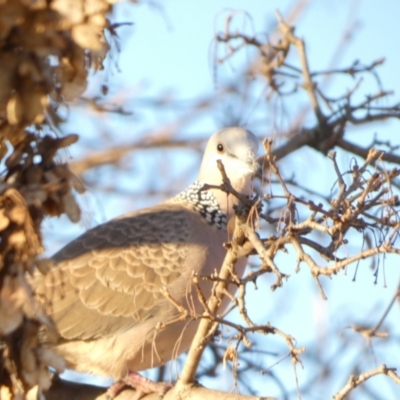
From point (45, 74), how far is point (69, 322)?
2.87m

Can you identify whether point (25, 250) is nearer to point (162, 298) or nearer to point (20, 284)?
point (20, 284)

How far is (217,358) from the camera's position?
16.0 feet

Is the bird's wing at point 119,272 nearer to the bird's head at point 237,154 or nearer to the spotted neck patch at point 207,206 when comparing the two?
the spotted neck patch at point 207,206

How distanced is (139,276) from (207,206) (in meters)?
0.71

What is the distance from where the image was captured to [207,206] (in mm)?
5137

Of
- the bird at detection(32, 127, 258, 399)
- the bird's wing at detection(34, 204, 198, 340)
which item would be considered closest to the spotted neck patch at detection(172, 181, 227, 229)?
the bird at detection(32, 127, 258, 399)

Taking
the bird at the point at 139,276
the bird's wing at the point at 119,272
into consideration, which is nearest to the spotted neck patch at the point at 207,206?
the bird at the point at 139,276

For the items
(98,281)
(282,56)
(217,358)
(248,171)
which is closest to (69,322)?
(98,281)

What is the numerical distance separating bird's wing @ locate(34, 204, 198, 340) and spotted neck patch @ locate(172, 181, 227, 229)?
14 cm

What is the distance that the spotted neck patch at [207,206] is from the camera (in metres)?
5.04

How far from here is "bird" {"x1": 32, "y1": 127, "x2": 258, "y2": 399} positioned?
439 centimetres

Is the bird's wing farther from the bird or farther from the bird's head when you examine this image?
the bird's head

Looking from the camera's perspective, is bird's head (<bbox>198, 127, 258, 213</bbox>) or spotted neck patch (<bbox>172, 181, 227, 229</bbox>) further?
spotted neck patch (<bbox>172, 181, 227, 229</bbox>)

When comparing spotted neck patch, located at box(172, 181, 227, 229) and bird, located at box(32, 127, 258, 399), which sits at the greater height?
spotted neck patch, located at box(172, 181, 227, 229)
